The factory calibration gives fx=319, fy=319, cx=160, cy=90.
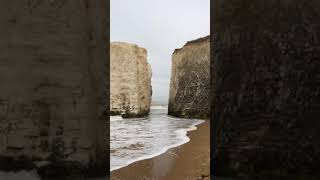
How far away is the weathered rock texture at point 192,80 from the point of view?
14672mm

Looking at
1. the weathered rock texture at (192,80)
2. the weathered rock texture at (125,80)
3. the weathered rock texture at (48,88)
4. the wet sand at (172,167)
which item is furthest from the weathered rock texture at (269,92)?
the weathered rock texture at (125,80)

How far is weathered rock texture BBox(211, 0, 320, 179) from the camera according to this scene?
265 cm

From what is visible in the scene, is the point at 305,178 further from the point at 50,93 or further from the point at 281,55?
the point at 50,93

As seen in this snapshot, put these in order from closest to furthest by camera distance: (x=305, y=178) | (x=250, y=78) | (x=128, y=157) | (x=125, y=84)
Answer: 1. (x=305, y=178)
2. (x=250, y=78)
3. (x=128, y=157)
4. (x=125, y=84)

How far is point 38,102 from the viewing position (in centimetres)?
278

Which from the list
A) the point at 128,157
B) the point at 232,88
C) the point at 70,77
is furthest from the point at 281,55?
the point at 128,157

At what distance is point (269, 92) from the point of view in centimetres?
272

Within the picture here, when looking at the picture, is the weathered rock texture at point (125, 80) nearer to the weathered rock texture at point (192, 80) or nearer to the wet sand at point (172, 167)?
the weathered rock texture at point (192, 80)

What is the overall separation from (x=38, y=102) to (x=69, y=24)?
0.74 m

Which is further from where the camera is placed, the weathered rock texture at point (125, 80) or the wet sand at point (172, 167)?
the weathered rock texture at point (125, 80)

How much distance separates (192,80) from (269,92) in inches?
501

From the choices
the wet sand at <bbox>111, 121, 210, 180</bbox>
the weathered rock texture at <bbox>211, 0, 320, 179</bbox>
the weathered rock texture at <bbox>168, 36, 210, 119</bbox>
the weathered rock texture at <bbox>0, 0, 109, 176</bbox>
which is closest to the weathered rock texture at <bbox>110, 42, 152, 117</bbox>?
the weathered rock texture at <bbox>168, 36, 210, 119</bbox>

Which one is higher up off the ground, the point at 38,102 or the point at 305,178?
the point at 38,102

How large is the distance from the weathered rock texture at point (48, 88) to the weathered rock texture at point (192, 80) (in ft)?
38.4
